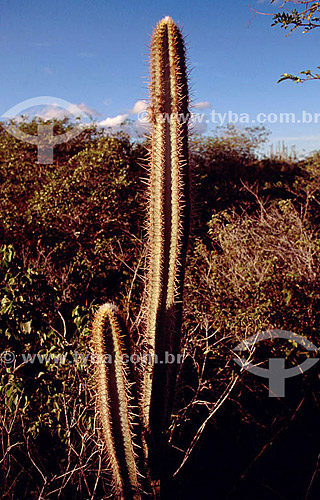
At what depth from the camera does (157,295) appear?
8.50ft

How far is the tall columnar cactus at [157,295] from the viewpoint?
2.45 metres

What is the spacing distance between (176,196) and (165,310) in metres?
0.69

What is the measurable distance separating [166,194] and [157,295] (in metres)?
0.60

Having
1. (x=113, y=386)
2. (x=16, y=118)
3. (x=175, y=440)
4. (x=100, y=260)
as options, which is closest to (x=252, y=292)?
(x=175, y=440)

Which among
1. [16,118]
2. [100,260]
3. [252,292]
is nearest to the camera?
[252,292]

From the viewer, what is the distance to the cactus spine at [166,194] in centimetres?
251

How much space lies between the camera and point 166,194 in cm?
253

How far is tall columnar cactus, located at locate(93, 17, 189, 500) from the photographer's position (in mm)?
2453

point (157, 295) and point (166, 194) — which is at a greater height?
point (166, 194)

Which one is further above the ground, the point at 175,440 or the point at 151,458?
the point at 151,458

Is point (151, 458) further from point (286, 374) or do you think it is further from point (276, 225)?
point (276, 225)

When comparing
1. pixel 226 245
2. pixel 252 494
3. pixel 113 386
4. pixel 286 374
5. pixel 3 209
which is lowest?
pixel 252 494

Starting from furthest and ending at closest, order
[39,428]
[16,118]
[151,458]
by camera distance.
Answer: [16,118] < [39,428] < [151,458]

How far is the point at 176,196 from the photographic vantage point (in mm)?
2514
